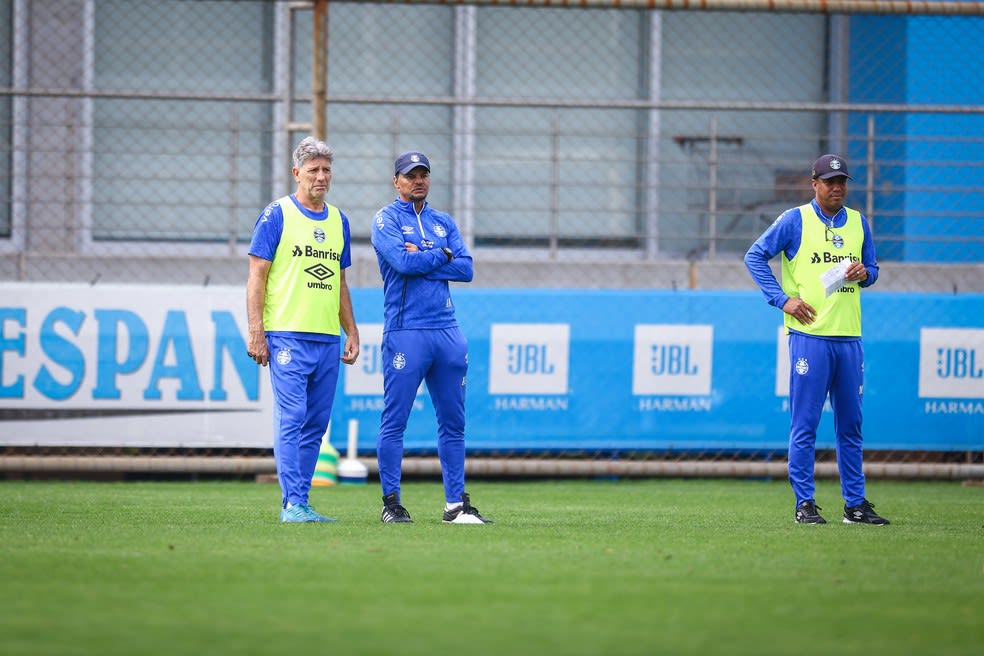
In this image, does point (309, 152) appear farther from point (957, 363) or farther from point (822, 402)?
point (957, 363)

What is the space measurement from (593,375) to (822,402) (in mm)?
3403

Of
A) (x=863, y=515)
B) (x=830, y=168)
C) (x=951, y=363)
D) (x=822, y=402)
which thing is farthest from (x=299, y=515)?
(x=951, y=363)

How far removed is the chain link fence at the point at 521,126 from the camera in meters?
13.0

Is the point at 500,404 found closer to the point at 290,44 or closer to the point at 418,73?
the point at 290,44

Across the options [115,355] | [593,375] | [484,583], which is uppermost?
[115,355]

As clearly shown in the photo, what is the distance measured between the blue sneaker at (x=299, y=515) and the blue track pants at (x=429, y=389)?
0.40 metres

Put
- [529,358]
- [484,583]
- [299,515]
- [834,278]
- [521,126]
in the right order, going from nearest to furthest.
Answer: [484,583]
[299,515]
[834,278]
[529,358]
[521,126]

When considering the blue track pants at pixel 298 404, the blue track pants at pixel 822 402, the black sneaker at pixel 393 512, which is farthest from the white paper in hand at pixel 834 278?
the blue track pants at pixel 298 404

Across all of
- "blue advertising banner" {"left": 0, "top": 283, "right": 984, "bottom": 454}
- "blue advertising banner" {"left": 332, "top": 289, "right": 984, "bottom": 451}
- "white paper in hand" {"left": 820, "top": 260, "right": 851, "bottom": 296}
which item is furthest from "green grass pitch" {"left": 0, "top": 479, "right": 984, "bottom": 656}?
"blue advertising banner" {"left": 332, "top": 289, "right": 984, "bottom": 451}

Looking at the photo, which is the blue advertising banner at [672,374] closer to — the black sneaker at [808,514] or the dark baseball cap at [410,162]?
the black sneaker at [808,514]

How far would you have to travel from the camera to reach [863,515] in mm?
8000

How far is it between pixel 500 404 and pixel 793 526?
151 inches

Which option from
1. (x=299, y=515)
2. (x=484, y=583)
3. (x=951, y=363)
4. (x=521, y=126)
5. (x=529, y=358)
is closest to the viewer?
(x=484, y=583)

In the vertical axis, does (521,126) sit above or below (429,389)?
above
